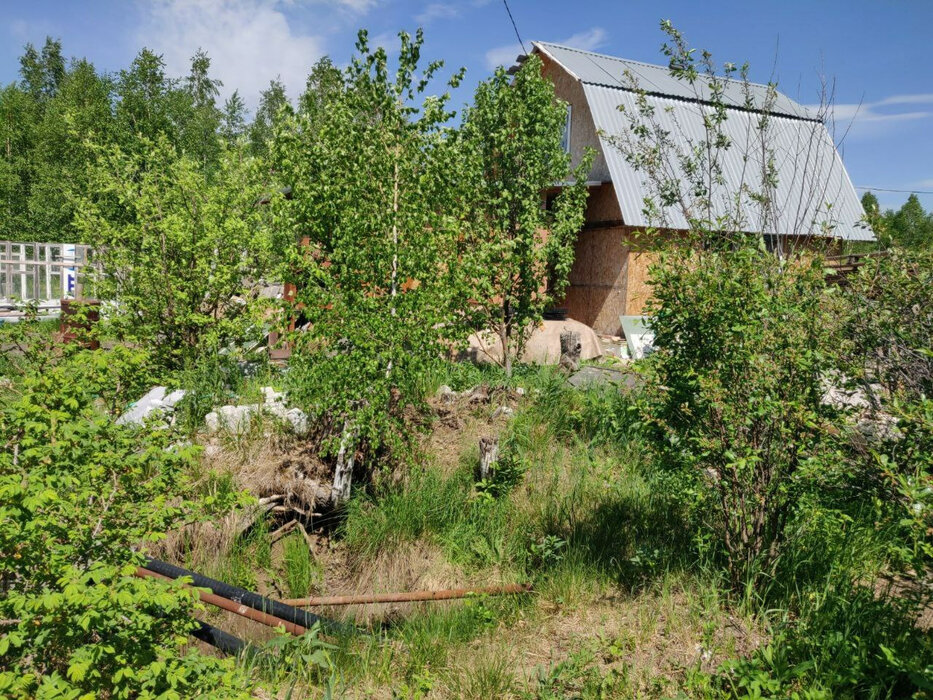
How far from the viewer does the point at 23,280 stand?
1708 centimetres

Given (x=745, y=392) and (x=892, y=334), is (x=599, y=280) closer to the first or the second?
(x=892, y=334)

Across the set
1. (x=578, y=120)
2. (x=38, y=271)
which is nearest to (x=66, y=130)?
(x=38, y=271)

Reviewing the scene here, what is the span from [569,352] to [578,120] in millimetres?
9173

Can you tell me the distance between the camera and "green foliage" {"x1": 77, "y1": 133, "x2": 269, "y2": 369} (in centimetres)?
747

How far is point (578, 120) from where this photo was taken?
1656 centimetres

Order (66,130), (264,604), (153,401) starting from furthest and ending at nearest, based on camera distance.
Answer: (66,130) < (153,401) < (264,604)

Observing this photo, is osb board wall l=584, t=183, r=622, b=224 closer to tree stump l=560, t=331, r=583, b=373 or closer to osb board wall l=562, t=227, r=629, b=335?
osb board wall l=562, t=227, r=629, b=335

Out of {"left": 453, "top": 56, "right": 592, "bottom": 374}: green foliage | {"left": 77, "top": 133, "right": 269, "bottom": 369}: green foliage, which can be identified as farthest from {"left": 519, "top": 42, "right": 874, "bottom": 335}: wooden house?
{"left": 77, "top": 133, "right": 269, "bottom": 369}: green foliage

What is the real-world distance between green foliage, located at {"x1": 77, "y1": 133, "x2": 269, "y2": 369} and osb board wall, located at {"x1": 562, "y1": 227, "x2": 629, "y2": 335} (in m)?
8.87

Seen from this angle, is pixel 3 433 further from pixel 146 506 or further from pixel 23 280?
pixel 23 280

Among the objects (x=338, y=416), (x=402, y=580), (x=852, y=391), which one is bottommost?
(x=402, y=580)

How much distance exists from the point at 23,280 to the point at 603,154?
48.5ft

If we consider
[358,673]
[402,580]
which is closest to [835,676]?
[358,673]

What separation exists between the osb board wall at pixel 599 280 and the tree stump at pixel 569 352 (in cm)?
558
